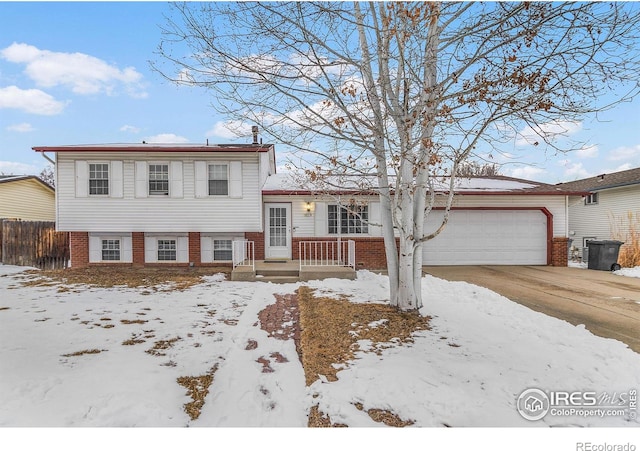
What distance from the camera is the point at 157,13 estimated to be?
4.12 m

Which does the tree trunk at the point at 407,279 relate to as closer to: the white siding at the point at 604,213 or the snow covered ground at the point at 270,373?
the snow covered ground at the point at 270,373

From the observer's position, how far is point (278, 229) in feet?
33.0

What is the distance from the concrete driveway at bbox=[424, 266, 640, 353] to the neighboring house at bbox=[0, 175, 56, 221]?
18.6 meters

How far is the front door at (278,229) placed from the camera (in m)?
10.0

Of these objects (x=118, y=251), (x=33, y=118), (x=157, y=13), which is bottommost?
(x=118, y=251)

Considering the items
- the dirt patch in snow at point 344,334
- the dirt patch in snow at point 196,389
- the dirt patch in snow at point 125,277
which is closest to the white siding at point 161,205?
the dirt patch in snow at point 125,277

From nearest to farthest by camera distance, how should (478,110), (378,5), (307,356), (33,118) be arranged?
1. (307,356)
2. (478,110)
3. (378,5)
4. (33,118)

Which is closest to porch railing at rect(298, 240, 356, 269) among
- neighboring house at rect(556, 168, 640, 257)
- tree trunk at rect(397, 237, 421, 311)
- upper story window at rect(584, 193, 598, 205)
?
tree trunk at rect(397, 237, 421, 311)

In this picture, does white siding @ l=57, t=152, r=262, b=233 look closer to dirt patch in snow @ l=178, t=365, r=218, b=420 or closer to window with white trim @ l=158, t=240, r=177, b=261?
window with white trim @ l=158, t=240, r=177, b=261

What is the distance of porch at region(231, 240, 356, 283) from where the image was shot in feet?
25.6

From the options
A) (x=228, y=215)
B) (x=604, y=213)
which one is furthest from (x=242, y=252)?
(x=604, y=213)

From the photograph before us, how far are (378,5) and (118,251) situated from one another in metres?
10.2
